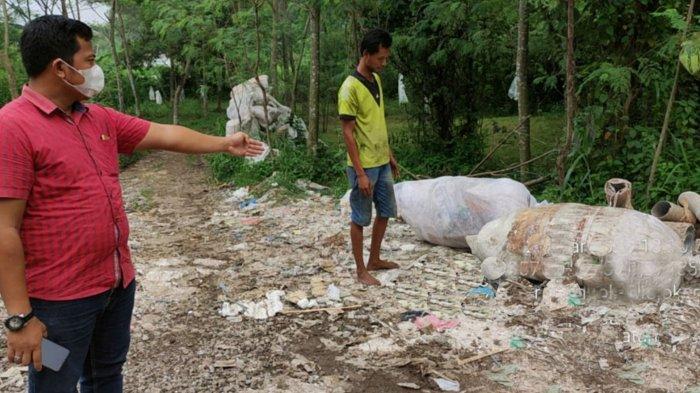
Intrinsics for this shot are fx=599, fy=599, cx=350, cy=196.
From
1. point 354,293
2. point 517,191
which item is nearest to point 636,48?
point 517,191

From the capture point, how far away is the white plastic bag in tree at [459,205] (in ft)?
15.6

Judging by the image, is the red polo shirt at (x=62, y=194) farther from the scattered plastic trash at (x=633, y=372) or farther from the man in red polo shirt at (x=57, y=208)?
the scattered plastic trash at (x=633, y=372)

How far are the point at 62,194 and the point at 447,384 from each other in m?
2.04

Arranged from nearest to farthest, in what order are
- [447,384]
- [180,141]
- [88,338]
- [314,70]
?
[88,338] < [180,141] < [447,384] < [314,70]

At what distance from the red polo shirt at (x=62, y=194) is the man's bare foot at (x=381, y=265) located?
268 centimetres

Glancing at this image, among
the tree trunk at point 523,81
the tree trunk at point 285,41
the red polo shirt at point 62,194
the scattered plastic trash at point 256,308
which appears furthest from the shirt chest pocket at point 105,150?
the tree trunk at point 285,41

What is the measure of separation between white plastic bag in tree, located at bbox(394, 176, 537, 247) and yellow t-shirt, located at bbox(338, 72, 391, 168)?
2.96 ft

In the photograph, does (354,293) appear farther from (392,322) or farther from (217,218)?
(217,218)

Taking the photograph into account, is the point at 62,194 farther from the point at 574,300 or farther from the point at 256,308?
the point at 574,300

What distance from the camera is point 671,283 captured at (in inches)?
145

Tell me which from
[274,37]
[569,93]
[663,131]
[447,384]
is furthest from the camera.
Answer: [274,37]

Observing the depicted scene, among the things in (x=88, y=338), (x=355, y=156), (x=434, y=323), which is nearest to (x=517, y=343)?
(x=434, y=323)

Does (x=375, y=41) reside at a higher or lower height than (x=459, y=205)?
higher

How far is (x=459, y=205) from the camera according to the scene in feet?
15.7
